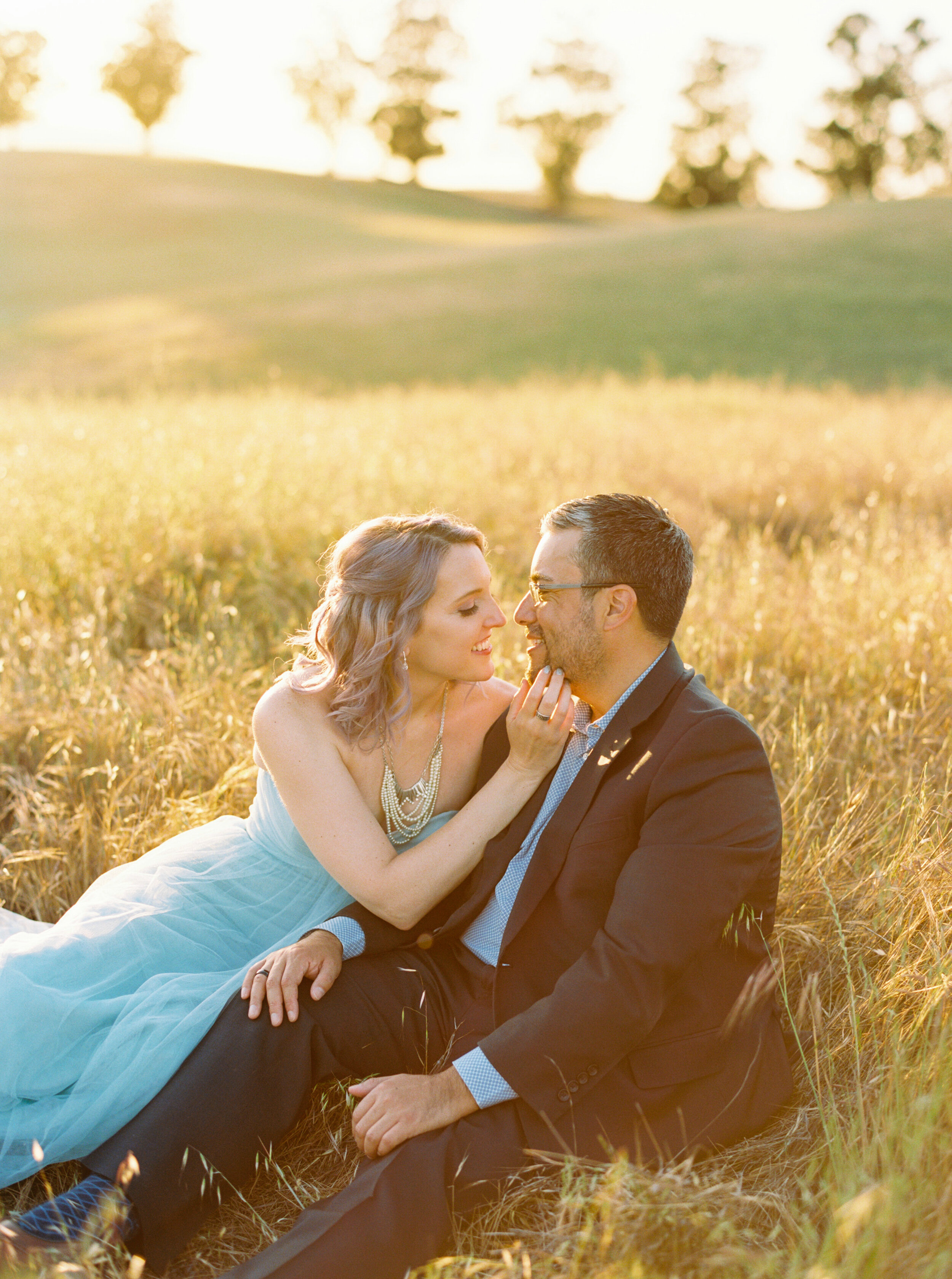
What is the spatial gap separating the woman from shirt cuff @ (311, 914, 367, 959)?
0.28ft

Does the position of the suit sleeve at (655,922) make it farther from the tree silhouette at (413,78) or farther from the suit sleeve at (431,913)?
the tree silhouette at (413,78)

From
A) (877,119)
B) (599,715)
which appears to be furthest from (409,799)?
(877,119)

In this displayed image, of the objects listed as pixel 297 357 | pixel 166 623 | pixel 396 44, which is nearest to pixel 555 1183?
pixel 166 623

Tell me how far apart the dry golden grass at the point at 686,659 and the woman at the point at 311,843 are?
0.43m

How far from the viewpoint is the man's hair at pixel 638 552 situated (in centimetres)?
279

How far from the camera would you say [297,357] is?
2306 cm

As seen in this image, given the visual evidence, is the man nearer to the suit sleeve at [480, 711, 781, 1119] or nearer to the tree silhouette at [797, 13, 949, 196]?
the suit sleeve at [480, 711, 781, 1119]

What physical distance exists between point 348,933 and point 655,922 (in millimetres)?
1031

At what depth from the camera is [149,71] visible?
7481cm

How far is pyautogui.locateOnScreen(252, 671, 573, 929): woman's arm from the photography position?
283cm

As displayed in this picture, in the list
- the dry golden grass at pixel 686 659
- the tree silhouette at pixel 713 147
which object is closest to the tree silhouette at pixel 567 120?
the tree silhouette at pixel 713 147

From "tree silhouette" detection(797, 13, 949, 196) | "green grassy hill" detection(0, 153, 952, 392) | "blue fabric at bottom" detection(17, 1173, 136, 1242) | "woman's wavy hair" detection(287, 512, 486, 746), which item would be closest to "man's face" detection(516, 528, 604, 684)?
"woman's wavy hair" detection(287, 512, 486, 746)

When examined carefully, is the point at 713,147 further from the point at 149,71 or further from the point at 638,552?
the point at 638,552

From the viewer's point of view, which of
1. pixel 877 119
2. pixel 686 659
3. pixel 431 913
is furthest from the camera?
pixel 877 119
